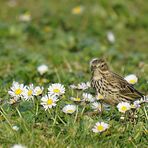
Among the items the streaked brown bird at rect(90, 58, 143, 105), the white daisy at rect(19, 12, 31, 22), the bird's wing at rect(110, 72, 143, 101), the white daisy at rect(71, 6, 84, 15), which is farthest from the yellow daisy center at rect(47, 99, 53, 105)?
the white daisy at rect(71, 6, 84, 15)

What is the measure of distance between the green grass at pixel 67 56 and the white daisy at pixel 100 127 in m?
0.08

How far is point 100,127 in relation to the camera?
5527 mm

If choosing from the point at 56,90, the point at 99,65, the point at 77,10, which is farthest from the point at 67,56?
the point at 56,90

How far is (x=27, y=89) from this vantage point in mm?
5949

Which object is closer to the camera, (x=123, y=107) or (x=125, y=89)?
(x=123, y=107)

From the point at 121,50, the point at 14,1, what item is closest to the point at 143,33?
the point at 121,50

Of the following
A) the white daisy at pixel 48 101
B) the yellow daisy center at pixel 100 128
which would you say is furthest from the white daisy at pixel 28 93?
the yellow daisy center at pixel 100 128

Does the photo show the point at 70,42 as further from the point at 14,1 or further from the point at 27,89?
the point at 27,89

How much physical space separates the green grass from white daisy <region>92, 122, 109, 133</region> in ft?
0.27

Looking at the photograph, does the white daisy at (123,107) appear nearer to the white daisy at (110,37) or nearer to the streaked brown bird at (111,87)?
the streaked brown bird at (111,87)

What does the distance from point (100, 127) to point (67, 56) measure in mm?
4913

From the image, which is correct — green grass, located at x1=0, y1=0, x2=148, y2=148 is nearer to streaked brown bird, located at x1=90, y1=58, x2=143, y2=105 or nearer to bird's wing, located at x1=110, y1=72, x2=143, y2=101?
streaked brown bird, located at x1=90, y1=58, x2=143, y2=105

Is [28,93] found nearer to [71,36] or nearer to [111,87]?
[111,87]

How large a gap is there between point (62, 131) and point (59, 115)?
276 millimetres
